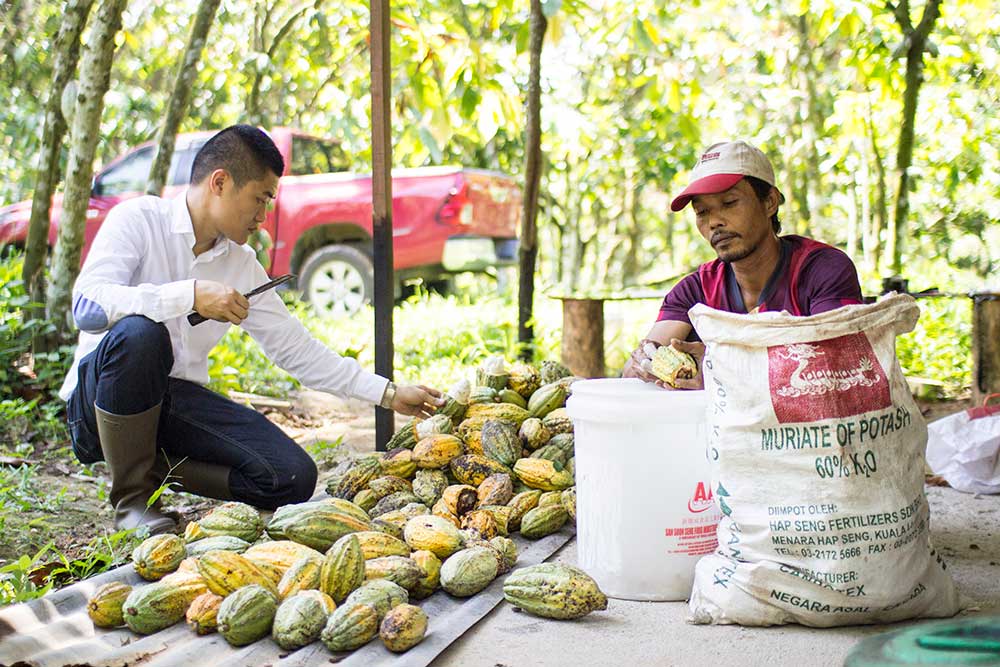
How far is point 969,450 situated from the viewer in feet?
12.8

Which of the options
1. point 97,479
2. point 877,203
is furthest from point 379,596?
point 877,203

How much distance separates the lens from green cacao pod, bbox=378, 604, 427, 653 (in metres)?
2.32

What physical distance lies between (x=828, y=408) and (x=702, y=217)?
1023 millimetres

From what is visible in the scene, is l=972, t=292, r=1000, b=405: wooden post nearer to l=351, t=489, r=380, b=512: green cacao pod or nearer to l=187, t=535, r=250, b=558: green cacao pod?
l=351, t=489, r=380, b=512: green cacao pod

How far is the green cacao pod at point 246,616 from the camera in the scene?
2.38m

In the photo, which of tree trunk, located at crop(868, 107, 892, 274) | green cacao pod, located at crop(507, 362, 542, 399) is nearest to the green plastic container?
green cacao pod, located at crop(507, 362, 542, 399)

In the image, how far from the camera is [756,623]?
7.98ft

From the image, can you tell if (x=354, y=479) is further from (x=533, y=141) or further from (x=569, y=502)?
(x=533, y=141)

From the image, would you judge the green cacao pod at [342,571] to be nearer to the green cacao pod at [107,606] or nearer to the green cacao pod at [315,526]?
the green cacao pod at [315,526]

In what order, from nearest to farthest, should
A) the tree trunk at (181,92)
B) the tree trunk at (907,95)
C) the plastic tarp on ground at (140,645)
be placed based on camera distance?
the plastic tarp on ground at (140,645) → the tree trunk at (181,92) → the tree trunk at (907,95)

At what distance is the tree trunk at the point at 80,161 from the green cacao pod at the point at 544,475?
326 cm

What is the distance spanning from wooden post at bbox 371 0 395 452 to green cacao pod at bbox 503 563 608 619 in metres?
1.96

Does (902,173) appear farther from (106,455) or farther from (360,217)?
(106,455)

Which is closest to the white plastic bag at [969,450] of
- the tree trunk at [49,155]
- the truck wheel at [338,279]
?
the tree trunk at [49,155]
